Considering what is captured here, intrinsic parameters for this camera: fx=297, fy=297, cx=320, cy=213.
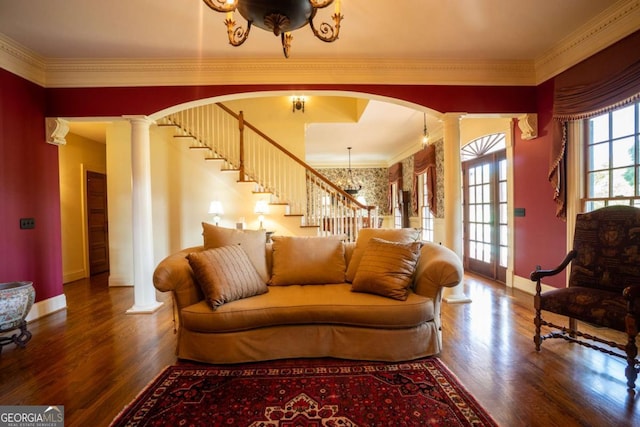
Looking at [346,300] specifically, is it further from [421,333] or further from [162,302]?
[162,302]

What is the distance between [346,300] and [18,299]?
2.72m

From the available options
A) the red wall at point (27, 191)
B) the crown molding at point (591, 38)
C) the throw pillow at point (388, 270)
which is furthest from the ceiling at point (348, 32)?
the throw pillow at point (388, 270)

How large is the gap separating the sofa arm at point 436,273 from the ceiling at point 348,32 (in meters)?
2.13

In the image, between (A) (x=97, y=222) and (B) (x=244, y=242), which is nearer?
(B) (x=244, y=242)

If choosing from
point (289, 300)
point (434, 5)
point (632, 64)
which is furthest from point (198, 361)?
point (632, 64)

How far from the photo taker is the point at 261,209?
4980 millimetres

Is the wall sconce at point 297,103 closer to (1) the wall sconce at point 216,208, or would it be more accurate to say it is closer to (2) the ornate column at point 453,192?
(1) the wall sconce at point 216,208

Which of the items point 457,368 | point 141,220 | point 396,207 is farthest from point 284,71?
point 396,207

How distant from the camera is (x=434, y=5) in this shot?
2533 mm

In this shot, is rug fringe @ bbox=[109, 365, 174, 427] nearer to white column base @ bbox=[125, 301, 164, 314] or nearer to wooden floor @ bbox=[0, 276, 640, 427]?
wooden floor @ bbox=[0, 276, 640, 427]

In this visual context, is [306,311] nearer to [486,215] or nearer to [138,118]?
[138,118]

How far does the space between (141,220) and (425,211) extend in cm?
585

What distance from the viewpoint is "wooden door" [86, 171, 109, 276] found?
5.57 metres

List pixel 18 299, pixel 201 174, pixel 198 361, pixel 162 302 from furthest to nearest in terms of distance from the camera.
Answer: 1. pixel 201 174
2. pixel 162 302
3. pixel 18 299
4. pixel 198 361
